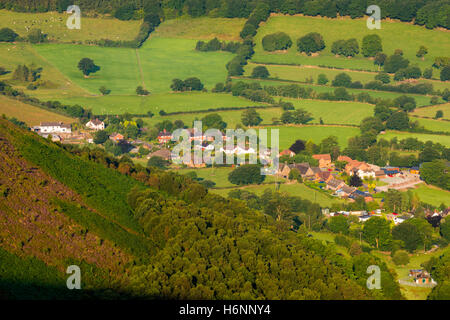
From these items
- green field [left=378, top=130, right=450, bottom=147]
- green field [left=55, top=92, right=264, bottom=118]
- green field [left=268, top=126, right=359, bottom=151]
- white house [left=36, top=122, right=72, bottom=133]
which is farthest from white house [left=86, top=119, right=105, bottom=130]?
green field [left=378, top=130, right=450, bottom=147]

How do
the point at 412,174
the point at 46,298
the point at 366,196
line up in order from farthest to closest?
the point at 412,174 < the point at 366,196 < the point at 46,298

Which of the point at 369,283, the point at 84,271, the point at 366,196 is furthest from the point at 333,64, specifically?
the point at 84,271

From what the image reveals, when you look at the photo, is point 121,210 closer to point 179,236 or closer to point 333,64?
point 179,236

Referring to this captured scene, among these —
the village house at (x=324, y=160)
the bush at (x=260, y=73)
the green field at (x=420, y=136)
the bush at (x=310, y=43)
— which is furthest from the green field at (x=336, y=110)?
the bush at (x=310, y=43)

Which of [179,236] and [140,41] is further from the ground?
[140,41]

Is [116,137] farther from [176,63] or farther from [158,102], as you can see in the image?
[176,63]

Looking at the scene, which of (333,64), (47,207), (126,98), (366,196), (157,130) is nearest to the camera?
(47,207)
